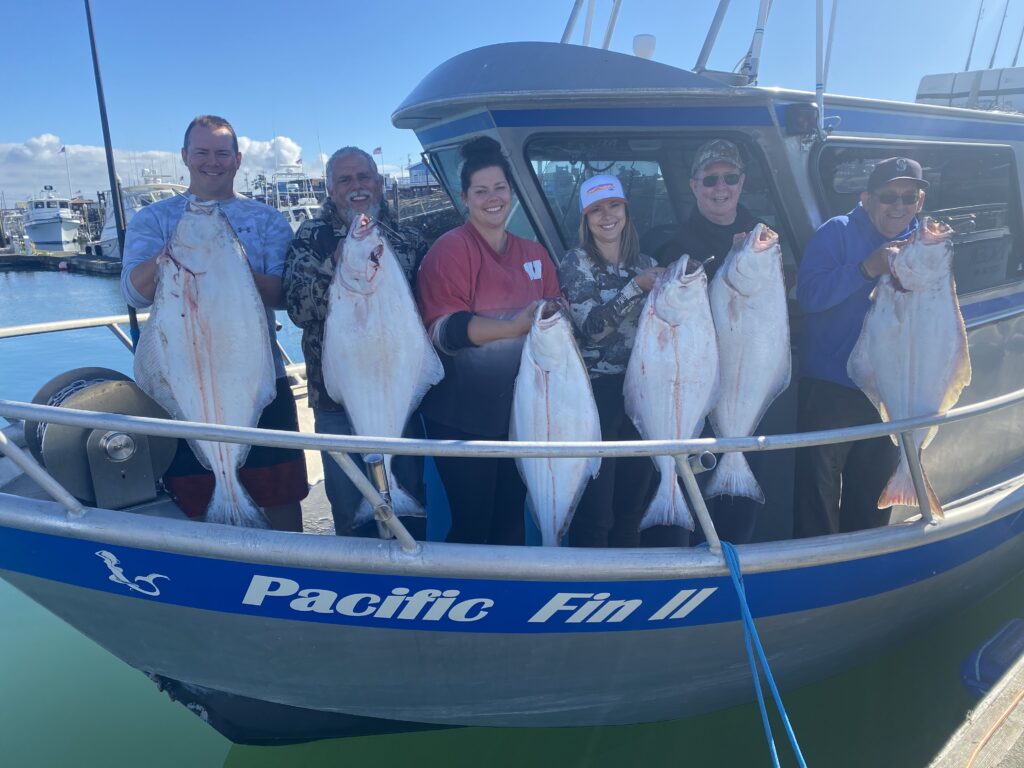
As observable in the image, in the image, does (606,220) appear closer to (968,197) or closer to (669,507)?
(669,507)

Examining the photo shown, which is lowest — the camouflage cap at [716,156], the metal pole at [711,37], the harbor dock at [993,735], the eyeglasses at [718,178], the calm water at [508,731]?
the calm water at [508,731]

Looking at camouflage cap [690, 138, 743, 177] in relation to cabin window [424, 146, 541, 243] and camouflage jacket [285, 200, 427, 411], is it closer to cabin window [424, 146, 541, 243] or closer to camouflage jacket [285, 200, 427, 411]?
cabin window [424, 146, 541, 243]

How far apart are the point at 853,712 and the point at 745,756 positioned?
0.78 metres

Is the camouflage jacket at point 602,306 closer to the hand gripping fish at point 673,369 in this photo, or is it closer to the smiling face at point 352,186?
the hand gripping fish at point 673,369

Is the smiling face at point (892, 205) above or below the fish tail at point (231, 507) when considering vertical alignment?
above

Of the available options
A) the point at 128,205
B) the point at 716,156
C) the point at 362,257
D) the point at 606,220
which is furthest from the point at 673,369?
the point at 128,205

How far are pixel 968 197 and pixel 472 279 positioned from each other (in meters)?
3.72

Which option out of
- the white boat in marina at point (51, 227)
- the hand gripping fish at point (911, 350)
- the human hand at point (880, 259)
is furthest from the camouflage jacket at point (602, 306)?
the white boat in marina at point (51, 227)

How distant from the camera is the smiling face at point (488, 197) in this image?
98.1 inches

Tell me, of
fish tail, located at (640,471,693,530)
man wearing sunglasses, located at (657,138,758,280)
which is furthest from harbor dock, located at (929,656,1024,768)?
man wearing sunglasses, located at (657,138,758,280)

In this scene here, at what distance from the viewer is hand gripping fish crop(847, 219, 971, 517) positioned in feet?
8.95

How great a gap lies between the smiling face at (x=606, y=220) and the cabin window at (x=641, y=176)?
0.59 meters

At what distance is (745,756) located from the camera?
364 cm

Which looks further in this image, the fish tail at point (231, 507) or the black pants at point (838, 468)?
the black pants at point (838, 468)
